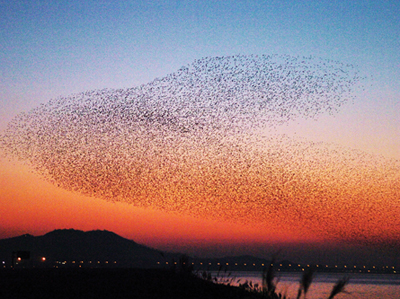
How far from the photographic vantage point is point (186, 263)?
123ft

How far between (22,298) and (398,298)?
236ft

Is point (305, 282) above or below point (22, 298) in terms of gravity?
above

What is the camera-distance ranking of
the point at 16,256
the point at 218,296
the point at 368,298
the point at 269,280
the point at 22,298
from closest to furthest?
1. the point at 269,280
2. the point at 22,298
3. the point at 218,296
4. the point at 368,298
5. the point at 16,256

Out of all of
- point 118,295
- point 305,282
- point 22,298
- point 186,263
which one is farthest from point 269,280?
point 186,263

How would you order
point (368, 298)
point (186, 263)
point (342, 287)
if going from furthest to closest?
1. point (368, 298)
2. point (186, 263)
3. point (342, 287)

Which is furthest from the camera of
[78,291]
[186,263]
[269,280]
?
[186,263]

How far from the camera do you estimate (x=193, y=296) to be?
797 inches

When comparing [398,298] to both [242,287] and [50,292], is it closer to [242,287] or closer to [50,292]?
[242,287]

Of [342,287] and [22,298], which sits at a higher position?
[342,287]

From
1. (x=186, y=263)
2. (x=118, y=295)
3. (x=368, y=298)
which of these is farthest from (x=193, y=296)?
(x=368, y=298)

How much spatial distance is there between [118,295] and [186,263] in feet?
56.7

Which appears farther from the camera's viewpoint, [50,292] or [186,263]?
[186,263]

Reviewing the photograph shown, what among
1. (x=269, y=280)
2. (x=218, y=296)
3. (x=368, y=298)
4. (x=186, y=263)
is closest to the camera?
(x=269, y=280)

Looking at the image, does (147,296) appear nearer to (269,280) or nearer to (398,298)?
(269,280)
